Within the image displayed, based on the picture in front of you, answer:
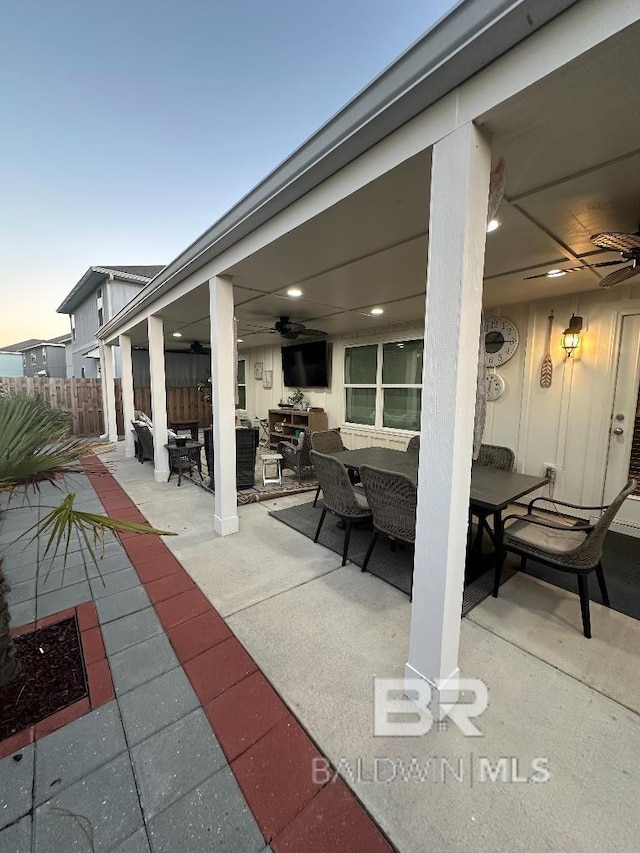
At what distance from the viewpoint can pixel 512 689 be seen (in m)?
1.62

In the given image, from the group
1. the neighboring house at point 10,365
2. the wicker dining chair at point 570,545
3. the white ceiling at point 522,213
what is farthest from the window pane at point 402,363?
the neighboring house at point 10,365

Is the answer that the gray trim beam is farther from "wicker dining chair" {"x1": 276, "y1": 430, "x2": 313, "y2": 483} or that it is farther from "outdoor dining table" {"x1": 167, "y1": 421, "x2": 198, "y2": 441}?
"outdoor dining table" {"x1": 167, "y1": 421, "x2": 198, "y2": 441}

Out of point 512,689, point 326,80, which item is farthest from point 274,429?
point 512,689

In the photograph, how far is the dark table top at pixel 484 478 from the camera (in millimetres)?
2387

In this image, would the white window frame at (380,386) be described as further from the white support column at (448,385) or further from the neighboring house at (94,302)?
the neighboring house at (94,302)

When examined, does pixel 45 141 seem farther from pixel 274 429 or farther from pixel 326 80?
pixel 274 429

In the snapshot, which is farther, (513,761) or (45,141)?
(45,141)

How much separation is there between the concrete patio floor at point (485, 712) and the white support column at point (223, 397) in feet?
1.84

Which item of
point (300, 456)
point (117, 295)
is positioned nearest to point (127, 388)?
point (300, 456)

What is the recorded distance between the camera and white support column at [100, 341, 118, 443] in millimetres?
8250

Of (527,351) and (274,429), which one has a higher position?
(527,351)

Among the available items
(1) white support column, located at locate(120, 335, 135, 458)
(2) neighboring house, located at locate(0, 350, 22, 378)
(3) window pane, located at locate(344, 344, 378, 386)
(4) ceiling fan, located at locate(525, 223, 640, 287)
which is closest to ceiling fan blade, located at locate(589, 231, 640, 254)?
(4) ceiling fan, located at locate(525, 223, 640, 287)

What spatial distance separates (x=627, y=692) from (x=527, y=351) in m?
3.39

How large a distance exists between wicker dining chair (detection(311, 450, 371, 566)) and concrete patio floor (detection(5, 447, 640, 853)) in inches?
15.7
